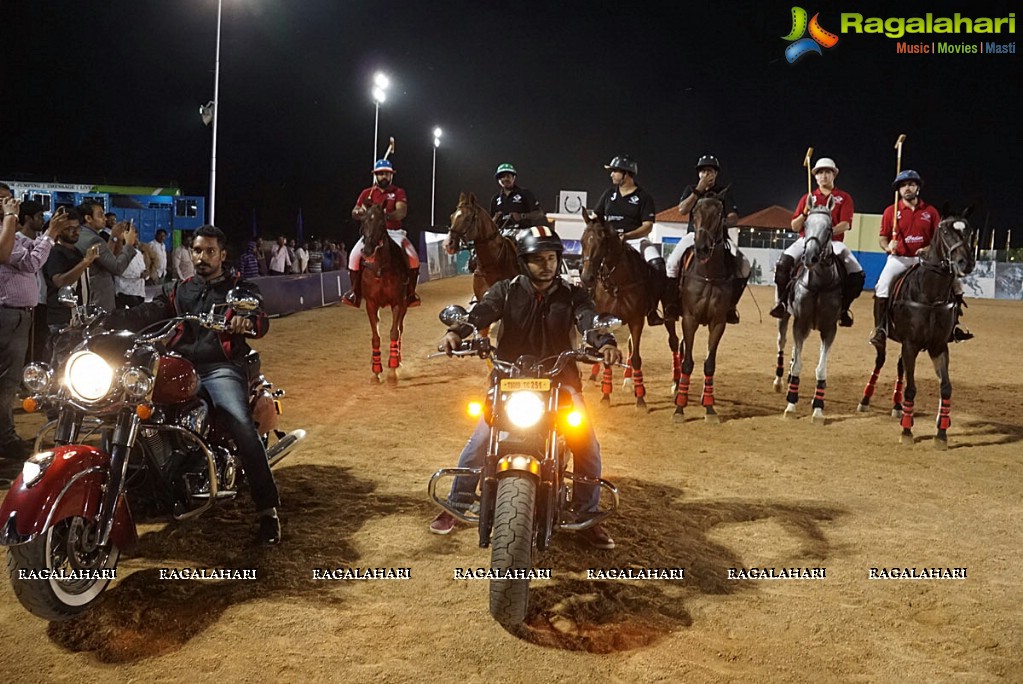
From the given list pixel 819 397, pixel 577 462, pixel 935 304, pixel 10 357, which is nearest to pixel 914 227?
pixel 935 304

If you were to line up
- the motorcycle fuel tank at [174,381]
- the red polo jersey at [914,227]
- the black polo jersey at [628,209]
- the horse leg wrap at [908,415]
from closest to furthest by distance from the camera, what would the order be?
the motorcycle fuel tank at [174,381]
the horse leg wrap at [908,415]
the red polo jersey at [914,227]
the black polo jersey at [628,209]

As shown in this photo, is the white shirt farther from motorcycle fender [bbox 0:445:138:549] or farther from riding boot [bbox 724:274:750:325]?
motorcycle fender [bbox 0:445:138:549]

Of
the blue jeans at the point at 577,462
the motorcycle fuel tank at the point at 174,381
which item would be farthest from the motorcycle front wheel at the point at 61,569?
the blue jeans at the point at 577,462

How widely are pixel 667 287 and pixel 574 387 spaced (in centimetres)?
609

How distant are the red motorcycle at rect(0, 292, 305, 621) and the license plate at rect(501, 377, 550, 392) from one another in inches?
62.0

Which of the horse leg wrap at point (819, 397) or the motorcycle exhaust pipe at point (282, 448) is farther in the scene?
the horse leg wrap at point (819, 397)

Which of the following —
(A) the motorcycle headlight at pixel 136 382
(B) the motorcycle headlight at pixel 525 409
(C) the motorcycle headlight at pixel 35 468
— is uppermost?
(A) the motorcycle headlight at pixel 136 382

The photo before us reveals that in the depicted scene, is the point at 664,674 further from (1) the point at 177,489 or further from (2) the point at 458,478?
(1) the point at 177,489

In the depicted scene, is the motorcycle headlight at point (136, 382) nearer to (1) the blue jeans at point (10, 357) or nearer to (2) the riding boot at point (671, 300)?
(1) the blue jeans at point (10, 357)

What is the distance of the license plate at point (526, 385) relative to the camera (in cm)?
420

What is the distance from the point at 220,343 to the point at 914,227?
7599 mm

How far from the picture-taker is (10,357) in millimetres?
6637

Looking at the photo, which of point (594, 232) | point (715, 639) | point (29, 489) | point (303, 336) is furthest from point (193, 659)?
point (303, 336)

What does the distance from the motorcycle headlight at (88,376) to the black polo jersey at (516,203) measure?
947 cm
